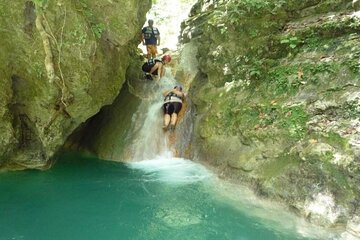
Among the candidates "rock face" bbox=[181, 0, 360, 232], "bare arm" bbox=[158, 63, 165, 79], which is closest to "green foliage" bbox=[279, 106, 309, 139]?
"rock face" bbox=[181, 0, 360, 232]

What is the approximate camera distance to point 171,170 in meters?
9.29

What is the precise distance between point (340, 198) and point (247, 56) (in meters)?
4.55

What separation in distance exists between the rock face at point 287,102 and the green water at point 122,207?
2.87ft

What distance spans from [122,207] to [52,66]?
390 cm

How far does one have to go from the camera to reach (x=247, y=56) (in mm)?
9469

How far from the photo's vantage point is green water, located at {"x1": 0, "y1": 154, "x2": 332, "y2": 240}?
6281 mm

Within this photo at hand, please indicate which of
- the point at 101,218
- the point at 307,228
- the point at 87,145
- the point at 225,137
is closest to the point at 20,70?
the point at 87,145

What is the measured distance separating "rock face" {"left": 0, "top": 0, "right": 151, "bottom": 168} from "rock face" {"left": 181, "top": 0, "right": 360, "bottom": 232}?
2.84m

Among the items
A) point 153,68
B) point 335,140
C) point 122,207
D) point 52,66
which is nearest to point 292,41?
point 335,140

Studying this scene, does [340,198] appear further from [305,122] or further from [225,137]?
[225,137]

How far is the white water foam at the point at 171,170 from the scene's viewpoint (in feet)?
28.2

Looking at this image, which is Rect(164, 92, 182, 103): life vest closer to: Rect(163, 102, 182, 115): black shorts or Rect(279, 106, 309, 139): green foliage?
Rect(163, 102, 182, 115): black shorts

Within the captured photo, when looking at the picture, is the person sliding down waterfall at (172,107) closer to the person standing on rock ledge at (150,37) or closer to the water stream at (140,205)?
the water stream at (140,205)

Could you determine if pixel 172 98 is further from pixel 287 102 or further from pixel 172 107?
pixel 287 102
